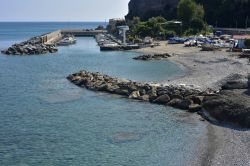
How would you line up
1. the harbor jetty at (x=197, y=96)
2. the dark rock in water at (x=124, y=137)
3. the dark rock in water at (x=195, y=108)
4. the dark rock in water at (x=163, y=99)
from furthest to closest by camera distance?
1. the dark rock in water at (x=163, y=99)
2. the dark rock in water at (x=195, y=108)
3. the harbor jetty at (x=197, y=96)
4. the dark rock in water at (x=124, y=137)

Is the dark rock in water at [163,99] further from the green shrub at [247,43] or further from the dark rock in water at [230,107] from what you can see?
the green shrub at [247,43]

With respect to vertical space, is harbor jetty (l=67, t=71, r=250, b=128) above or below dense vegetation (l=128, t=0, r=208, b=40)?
below

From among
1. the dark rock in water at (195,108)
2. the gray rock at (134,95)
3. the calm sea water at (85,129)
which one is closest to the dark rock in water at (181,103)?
the dark rock in water at (195,108)

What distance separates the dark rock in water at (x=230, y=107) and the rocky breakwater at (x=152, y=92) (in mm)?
1578

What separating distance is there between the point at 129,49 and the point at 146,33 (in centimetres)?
1942

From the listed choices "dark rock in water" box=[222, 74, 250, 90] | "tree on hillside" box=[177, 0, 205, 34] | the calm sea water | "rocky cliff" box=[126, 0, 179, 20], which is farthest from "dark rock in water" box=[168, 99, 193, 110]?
"rocky cliff" box=[126, 0, 179, 20]

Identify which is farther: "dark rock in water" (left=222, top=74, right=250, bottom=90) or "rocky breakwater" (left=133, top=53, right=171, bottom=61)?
"rocky breakwater" (left=133, top=53, right=171, bottom=61)

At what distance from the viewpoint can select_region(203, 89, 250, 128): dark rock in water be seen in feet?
103

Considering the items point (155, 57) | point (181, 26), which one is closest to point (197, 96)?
A: point (155, 57)

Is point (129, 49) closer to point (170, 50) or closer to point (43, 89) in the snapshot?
point (170, 50)

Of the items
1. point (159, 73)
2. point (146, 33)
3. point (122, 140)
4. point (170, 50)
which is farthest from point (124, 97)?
point (146, 33)

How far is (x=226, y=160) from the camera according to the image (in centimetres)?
2484

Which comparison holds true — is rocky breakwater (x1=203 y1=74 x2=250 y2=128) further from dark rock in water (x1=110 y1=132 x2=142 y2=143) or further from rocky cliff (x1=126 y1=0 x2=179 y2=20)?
rocky cliff (x1=126 y1=0 x2=179 y2=20)

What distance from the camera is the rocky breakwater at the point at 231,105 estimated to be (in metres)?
31.4
